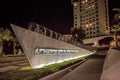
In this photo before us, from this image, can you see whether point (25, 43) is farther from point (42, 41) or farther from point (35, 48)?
point (42, 41)

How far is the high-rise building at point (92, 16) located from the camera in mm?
126625

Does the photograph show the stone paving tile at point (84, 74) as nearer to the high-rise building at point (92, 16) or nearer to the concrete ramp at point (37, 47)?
the concrete ramp at point (37, 47)

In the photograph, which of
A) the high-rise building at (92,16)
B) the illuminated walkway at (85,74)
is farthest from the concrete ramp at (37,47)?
the high-rise building at (92,16)

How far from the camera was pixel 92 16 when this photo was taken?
134625mm

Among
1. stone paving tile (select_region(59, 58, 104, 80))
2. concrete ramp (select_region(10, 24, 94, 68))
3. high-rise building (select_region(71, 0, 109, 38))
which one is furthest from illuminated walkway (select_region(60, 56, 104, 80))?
high-rise building (select_region(71, 0, 109, 38))

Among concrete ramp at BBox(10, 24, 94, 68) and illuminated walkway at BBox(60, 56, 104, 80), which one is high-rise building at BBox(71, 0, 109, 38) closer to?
concrete ramp at BBox(10, 24, 94, 68)

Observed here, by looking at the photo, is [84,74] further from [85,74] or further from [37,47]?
[37,47]

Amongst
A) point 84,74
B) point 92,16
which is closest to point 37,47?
point 84,74

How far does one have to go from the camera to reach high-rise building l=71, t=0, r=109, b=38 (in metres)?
127

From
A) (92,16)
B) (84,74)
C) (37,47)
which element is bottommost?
(84,74)

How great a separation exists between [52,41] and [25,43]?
515 cm

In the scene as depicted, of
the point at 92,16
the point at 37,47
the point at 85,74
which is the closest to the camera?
the point at 85,74

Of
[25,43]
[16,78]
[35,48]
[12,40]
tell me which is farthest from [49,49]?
[12,40]

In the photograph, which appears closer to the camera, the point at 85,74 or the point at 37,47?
the point at 85,74
